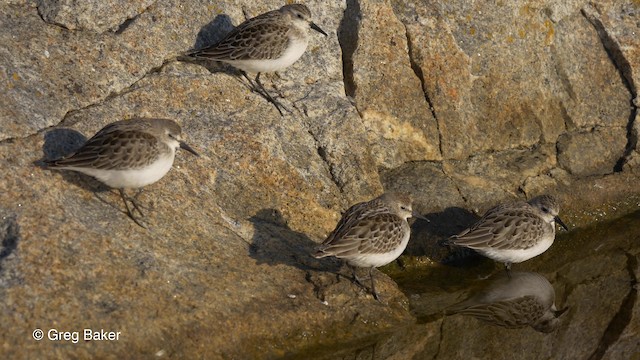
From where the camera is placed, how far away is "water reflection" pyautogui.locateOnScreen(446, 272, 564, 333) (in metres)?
11.4

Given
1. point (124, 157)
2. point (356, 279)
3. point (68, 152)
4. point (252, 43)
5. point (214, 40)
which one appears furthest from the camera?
point (214, 40)

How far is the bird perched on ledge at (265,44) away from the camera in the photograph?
12.0m

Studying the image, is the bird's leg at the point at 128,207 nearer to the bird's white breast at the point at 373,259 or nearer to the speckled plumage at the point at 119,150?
the speckled plumage at the point at 119,150

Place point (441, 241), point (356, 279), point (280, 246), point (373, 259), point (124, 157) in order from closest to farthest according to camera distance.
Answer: point (124, 157), point (373, 259), point (356, 279), point (280, 246), point (441, 241)

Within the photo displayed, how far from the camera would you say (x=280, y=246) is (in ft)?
36.6

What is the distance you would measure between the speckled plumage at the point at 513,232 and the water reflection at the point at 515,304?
1.03ft

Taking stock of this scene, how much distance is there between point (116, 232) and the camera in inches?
400

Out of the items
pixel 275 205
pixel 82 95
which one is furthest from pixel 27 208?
pixel 275 205

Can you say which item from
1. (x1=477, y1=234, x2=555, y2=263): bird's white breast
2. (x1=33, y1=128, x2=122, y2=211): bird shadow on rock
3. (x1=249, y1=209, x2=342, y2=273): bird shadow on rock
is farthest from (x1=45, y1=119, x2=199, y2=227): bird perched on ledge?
(x1=477, y1=234, x2=555, y2=263): bird's white breast

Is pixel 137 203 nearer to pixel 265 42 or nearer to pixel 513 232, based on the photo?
pixel 265 42

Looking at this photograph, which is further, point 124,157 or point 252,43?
point 252,43

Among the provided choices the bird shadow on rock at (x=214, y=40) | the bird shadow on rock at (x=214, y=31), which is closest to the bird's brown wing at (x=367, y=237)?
the bird shadow on rock at (x=214, y=40)

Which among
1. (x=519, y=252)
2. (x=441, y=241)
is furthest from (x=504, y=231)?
(x=441, y=241)

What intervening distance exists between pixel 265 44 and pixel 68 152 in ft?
9.44
